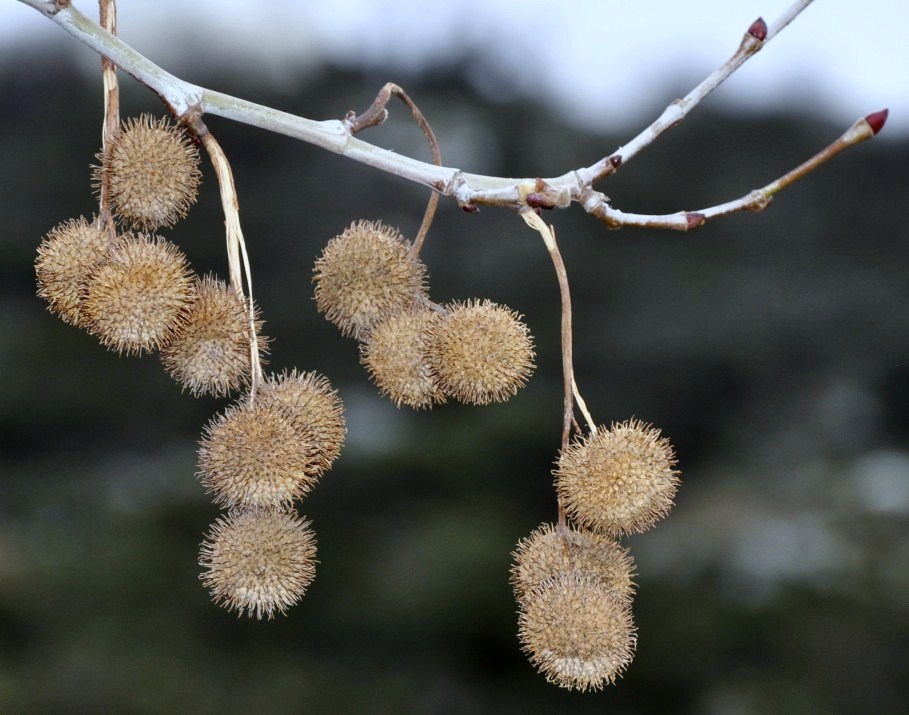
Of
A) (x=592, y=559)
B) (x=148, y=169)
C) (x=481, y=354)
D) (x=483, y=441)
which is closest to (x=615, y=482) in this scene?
(x=592, y=559)

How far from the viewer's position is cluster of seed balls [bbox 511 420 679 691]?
1.43m

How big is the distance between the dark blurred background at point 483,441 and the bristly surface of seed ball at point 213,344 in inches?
173

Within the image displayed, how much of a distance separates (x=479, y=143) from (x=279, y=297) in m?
2.52

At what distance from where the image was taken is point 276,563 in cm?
144

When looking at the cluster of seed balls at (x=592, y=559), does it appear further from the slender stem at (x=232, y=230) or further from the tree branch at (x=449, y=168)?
the slender stem at (x=232, y=230)

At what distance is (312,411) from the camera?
4.84ft

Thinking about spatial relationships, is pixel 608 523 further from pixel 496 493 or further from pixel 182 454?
pixel 182 454

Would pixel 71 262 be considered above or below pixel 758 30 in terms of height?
below

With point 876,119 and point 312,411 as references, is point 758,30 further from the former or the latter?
point 312,411

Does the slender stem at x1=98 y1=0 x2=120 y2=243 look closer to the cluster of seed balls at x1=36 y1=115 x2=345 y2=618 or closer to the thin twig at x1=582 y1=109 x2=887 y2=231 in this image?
the cluster of seed balls at x1=36 y1=115 x2=345 y2=618

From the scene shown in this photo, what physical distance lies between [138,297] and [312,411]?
0.92 feet

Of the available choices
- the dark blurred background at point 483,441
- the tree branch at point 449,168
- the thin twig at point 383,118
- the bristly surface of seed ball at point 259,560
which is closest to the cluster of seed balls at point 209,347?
the bristly surface of seed ball at point 259,560

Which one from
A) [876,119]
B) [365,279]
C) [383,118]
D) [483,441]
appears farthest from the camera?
[483,441]

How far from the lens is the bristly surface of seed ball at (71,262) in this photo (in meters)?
1.50
